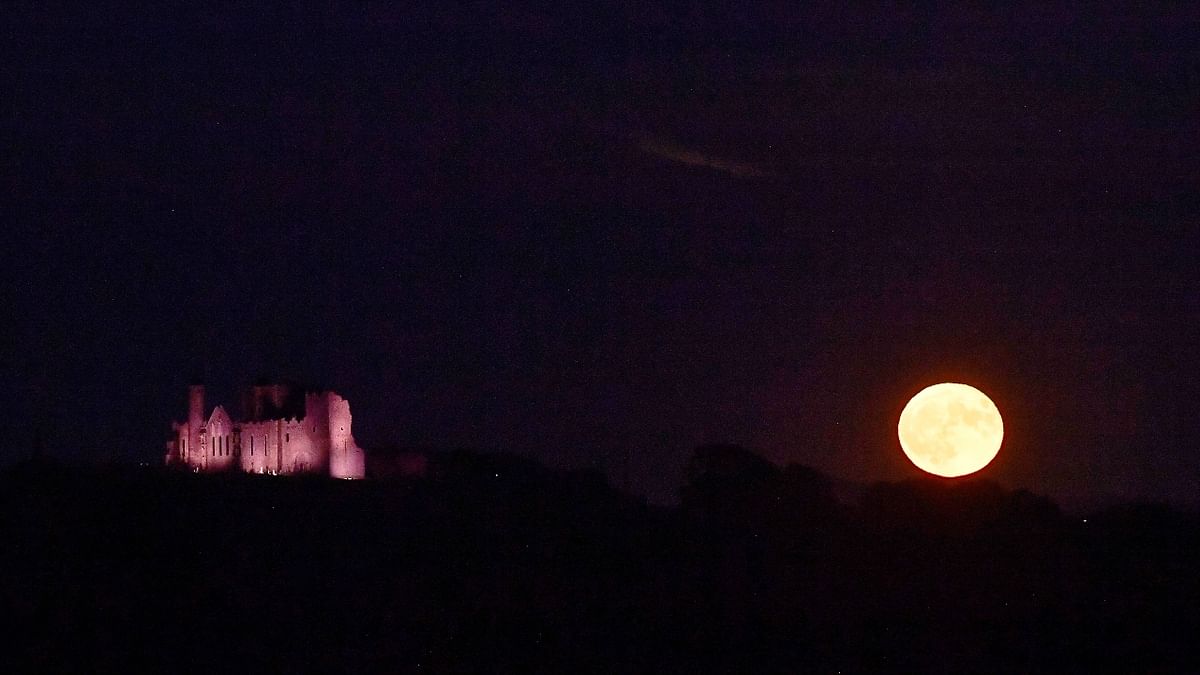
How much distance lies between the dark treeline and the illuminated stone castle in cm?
1531

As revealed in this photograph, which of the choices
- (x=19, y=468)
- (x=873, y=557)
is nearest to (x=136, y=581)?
(x=19, y=468)

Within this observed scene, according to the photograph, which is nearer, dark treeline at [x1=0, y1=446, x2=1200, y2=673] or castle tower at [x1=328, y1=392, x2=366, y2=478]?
dark treeline at [x1=0, y1=446, x2=1200, y2=673]

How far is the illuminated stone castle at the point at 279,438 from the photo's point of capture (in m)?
65.2

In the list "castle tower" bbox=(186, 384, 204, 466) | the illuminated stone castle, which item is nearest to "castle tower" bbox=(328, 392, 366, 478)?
the illuminated stone castle

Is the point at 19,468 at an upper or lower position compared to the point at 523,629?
upper

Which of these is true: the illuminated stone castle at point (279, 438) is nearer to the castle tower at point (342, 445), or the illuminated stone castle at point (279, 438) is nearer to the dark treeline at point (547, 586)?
the castle tower at point (342, 445)

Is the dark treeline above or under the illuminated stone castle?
under

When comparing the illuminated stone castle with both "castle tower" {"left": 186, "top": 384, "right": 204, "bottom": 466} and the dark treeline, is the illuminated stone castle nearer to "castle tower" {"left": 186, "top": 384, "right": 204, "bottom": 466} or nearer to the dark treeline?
"castle tower" {"left": 186, "top": 384, "right": 204, "bottom": 466}

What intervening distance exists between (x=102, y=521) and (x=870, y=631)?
55.8 ft

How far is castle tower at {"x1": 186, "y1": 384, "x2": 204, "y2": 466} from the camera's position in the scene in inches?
2650

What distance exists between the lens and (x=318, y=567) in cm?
3534

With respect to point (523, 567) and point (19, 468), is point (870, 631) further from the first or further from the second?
point (19, 468)

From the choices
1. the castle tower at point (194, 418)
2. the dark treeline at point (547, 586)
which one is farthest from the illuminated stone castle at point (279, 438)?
the dark treeline at point (547, 586)

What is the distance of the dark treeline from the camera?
2878cm
